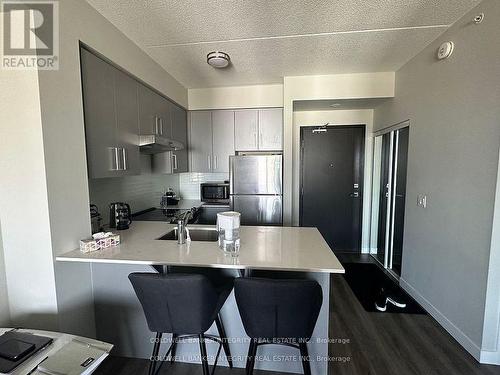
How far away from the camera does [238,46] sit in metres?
2.41

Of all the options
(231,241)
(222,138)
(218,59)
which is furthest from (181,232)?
(222,138)

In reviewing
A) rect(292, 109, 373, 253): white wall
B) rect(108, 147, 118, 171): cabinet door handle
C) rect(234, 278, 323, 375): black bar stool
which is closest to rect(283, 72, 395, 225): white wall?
rect(292, 109, 373, 253): white wall

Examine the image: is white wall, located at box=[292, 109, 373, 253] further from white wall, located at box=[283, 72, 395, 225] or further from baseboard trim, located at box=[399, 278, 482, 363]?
baseboard trim, located at box=[399, 278, 482, 363]

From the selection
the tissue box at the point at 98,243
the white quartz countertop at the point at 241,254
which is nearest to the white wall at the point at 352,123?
the white quartz countertop at the point at 241,254

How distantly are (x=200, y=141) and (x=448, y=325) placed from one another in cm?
349

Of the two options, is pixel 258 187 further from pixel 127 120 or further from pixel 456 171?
pixel 456 171

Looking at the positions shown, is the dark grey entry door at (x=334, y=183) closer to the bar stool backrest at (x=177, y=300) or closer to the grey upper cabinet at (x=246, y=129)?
the grey upper cabinet at (x=246, y=129)

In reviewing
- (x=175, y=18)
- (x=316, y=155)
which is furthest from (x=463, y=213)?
(x=175, y=18)

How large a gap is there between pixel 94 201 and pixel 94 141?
753 mm

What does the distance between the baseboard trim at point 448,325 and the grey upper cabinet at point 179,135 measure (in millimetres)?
3136

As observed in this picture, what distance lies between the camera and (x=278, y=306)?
1293 mm

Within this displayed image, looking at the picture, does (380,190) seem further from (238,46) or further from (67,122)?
(67,122)

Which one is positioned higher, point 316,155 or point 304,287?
point 316,155

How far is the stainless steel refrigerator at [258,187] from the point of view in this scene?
3.33m
